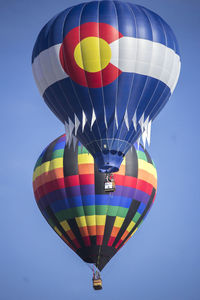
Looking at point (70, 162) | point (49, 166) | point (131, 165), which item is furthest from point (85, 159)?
point (131, 165)

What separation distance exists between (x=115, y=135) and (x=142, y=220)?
17.1 ft

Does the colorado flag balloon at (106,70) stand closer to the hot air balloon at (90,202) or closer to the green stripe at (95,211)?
the hot air balloon at (90,202)

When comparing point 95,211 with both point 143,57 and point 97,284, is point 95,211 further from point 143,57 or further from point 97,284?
point 143,57

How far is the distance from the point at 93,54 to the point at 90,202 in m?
5.91

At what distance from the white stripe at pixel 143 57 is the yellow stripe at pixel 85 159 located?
4.36 meters

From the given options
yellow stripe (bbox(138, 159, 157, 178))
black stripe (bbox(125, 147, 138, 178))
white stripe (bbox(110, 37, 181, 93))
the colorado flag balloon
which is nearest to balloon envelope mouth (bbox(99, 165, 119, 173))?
the colorado flag balloon

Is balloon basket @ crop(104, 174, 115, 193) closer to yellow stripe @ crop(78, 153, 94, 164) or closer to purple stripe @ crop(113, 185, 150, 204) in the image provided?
purple stripe @ crop(113, 185, 150, 204)

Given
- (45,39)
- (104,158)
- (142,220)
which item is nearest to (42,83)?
(45,39)

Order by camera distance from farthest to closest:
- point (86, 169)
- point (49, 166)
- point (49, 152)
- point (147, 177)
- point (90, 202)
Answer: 1. point (49, 152)
2. point (147, 177)
3. point (49, 166)
4. point (86, 169)
5. point (90, 202)

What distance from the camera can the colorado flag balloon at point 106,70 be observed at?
29.6 meters

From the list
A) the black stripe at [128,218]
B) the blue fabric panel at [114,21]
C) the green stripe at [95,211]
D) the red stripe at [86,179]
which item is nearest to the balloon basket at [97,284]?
the black stripe at [128,218]

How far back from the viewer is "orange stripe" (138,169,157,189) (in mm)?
33525

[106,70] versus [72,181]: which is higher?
[106,70]

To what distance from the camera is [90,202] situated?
32.7m
